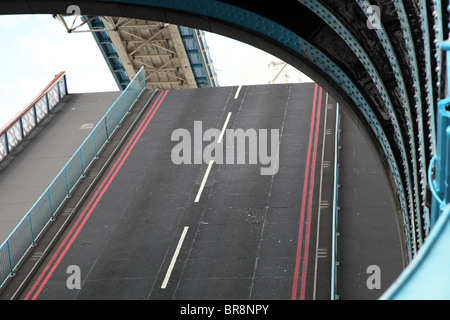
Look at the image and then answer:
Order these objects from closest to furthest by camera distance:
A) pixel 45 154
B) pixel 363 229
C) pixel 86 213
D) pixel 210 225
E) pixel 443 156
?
pixel 443 156 < pixel 363 229 < pixel 210 225 < pixel 86 213 < pixel 45 154

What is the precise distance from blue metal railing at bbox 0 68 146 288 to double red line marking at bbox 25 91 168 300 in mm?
1033

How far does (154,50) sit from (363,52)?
2395 cm

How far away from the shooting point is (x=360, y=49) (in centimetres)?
1412

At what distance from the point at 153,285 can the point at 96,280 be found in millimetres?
1966

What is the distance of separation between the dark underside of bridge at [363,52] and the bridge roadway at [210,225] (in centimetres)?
444

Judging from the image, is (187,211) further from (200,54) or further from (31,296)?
(200,54)

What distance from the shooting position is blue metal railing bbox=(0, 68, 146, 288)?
21.2 m

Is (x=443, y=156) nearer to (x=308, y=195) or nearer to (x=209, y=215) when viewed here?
(x=209, y=215)

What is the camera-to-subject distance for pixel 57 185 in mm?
24344

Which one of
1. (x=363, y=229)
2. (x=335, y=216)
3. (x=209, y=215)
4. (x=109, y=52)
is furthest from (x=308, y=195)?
(x=109, y=52)

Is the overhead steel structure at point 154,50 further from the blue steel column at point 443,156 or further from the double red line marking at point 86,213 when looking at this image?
the blue steel column at point 443,156

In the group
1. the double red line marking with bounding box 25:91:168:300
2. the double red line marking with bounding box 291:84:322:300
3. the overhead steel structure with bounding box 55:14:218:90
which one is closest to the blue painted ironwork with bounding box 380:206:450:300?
the double red line marking with bounding box 291:84:322:300
